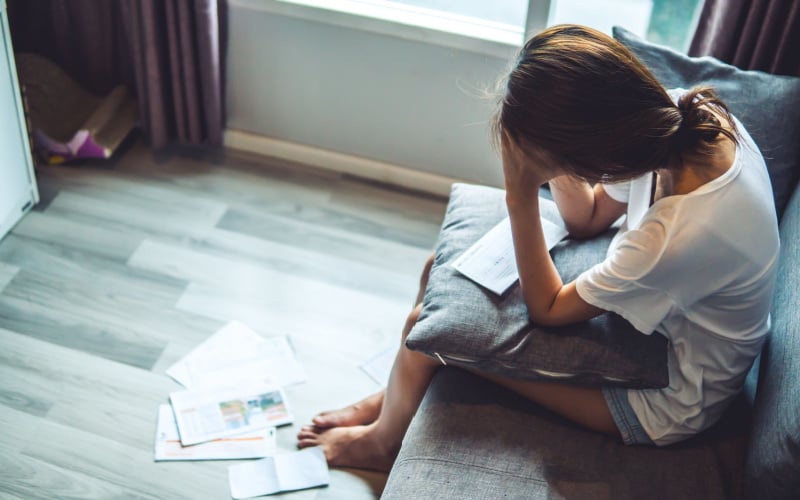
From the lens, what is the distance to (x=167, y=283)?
2314mm

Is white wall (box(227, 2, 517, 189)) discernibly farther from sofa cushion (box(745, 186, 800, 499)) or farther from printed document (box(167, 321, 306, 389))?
sofa cushion (box(745, 186, 800, 499))

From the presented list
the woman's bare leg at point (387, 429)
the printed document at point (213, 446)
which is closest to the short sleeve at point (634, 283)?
the woman's bare leg at point (387, 429)

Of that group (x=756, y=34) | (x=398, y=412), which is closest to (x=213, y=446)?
(x=398, y=412)

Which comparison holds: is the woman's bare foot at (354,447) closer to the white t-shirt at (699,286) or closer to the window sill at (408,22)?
the white t-shirt at (699,286)

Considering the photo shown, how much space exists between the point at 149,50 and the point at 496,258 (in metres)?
1.43

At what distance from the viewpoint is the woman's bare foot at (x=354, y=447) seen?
1.86 m

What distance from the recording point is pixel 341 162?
9.16ft

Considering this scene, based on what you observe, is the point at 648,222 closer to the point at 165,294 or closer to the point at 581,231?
the point at 581,231

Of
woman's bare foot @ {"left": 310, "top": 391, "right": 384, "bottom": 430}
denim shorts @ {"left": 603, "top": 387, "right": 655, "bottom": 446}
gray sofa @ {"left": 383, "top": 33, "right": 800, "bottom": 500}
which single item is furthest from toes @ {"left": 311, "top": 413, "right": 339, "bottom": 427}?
denim shorts @ {"left": 603, "top": 387, "right": 655, "bottom": 446}

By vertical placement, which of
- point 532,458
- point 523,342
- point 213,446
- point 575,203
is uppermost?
point 575,203

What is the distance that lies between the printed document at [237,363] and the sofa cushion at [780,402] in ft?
3.66

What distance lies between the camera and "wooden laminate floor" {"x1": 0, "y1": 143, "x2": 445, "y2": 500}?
188 centimetres

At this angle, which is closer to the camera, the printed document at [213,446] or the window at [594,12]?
the printed document at [213,446]

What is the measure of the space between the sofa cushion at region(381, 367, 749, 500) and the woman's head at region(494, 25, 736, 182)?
51 centimetres
